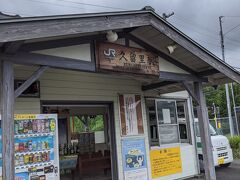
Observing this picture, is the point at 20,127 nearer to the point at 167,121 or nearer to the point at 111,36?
the point at 111,36

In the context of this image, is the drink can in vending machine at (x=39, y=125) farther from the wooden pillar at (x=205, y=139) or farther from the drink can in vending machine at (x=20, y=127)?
the wooden pillar at (x=205, y=139)

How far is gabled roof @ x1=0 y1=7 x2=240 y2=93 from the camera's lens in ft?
12.7

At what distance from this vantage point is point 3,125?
393 centimetres

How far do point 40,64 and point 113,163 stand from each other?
384cm

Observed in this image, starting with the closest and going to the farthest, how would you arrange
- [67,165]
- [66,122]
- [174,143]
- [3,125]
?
1. [3,125]
2. [67,165]
3. [174,143]
4. [66,122]

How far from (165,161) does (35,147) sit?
454 centimetres

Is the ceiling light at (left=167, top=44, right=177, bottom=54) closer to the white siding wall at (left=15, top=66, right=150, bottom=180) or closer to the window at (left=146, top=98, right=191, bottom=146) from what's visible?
the white siding wall at (left=15, top=66, right=150, bottom=180)

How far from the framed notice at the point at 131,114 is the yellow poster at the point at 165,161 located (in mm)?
874

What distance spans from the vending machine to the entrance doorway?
3.12m

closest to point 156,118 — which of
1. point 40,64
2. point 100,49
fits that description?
point 100,49

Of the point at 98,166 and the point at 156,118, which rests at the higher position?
the point at 156,118

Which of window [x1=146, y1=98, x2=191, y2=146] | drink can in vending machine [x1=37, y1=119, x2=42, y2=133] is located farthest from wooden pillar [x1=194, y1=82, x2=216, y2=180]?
drink can in vending machine [x1=37, y1=119, x2=42, y2=133]

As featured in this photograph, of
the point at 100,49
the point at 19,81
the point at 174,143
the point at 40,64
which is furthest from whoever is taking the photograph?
the point at 174,143

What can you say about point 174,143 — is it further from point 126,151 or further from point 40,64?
point 40,64
